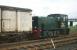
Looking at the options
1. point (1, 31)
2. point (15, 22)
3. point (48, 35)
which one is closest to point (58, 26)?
point (48, 35)

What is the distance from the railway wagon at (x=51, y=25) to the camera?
27.7 m

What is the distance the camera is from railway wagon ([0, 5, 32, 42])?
21478 mm

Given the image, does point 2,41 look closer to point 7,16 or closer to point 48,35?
point 7,16

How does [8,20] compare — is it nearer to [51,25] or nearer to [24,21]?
[24,21]

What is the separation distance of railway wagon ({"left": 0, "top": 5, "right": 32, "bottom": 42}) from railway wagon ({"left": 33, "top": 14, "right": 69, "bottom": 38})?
2342 millimetres

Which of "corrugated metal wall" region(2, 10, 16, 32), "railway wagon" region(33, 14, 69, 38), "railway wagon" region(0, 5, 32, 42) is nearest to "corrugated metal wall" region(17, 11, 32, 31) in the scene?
"railway wagon" region(0, 5, 32, 42)

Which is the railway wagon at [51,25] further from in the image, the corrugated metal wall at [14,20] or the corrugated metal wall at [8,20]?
the corrugated metal wall at [8,20]

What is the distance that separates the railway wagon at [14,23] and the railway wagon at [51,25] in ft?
7.68

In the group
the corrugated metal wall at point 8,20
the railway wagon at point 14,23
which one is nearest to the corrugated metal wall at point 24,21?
the railway wagon at point 14,23

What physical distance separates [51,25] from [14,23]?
747 cm

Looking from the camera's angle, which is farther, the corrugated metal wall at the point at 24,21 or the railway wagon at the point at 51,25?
the railway wagon at the point at 51,25

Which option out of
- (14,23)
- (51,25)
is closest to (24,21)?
(14,23)

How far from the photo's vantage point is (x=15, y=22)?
23.1m

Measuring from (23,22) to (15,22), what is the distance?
1143 mm
